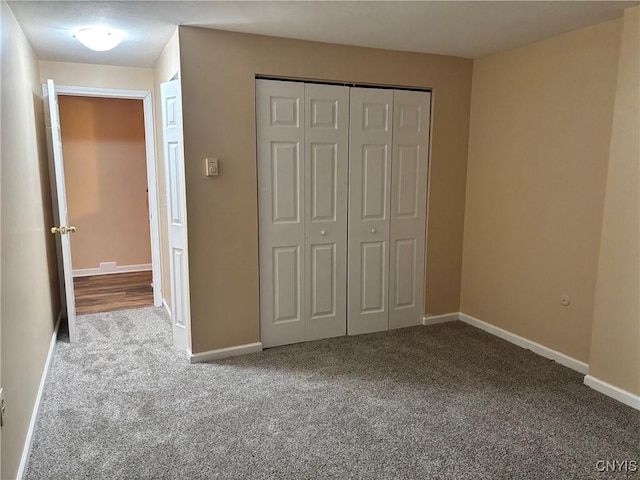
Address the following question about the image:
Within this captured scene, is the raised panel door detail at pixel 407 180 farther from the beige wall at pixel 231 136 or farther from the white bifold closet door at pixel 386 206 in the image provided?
the beige wall at pixel 231 136

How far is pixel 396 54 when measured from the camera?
347 centimetres

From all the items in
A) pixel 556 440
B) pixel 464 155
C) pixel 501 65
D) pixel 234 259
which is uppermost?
pixel 501 65

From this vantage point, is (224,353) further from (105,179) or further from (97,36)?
(105,179)

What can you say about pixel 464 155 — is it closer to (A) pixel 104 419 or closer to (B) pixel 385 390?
(B) pixel 385 390

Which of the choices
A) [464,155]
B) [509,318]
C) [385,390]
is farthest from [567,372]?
[464,155]

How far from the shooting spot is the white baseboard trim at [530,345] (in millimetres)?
3068

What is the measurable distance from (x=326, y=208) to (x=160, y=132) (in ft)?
5.45

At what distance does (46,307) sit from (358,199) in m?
2.39

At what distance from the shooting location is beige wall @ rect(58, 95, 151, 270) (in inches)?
215

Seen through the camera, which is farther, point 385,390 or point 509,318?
point 509,318

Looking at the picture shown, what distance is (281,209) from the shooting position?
10.9ft

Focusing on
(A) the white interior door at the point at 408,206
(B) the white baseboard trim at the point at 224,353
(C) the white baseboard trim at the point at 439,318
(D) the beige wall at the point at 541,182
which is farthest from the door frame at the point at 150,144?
(D) the beige wall at the point at 541,182

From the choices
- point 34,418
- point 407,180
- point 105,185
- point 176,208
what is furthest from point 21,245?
point 105,185

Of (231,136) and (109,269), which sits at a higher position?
(231,136)
